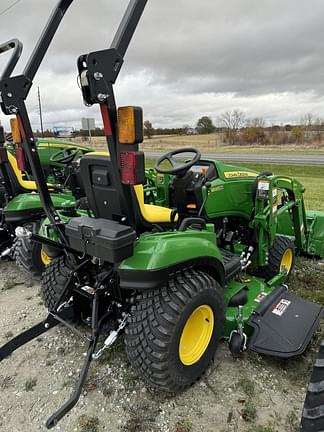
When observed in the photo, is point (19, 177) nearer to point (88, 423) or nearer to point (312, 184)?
point (88, 423)

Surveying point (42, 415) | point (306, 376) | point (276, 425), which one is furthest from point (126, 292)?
point (306, 376)

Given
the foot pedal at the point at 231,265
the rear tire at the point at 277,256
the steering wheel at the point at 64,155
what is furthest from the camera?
the steering wheel at the point at 64,155

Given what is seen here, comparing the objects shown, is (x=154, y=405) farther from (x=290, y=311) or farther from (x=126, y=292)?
(x=290, y=311)

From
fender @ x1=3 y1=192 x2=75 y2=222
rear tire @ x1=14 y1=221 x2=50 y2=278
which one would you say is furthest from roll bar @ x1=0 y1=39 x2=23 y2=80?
rear tire @ x1=14 y1=221 x2=50 y2=278

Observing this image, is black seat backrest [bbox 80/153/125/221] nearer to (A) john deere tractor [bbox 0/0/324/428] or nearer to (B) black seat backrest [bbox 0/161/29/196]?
(A) john deere tractor [bbox 0/0/324/428]

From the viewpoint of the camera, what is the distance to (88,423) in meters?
2.05

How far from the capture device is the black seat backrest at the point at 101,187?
207 cm

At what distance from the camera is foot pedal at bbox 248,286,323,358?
2.40m

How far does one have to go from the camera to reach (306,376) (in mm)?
2385

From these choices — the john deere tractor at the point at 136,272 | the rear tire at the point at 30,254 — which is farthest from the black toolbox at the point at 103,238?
the rear tire at the point at 30,254

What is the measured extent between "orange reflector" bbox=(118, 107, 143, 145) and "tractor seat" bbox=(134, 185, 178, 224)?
1.44 feet

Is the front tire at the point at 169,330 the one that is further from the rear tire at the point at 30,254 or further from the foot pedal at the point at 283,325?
the rear tire at the point at 30,254

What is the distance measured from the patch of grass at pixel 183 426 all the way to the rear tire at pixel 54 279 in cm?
125

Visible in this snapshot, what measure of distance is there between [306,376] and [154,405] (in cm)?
103
